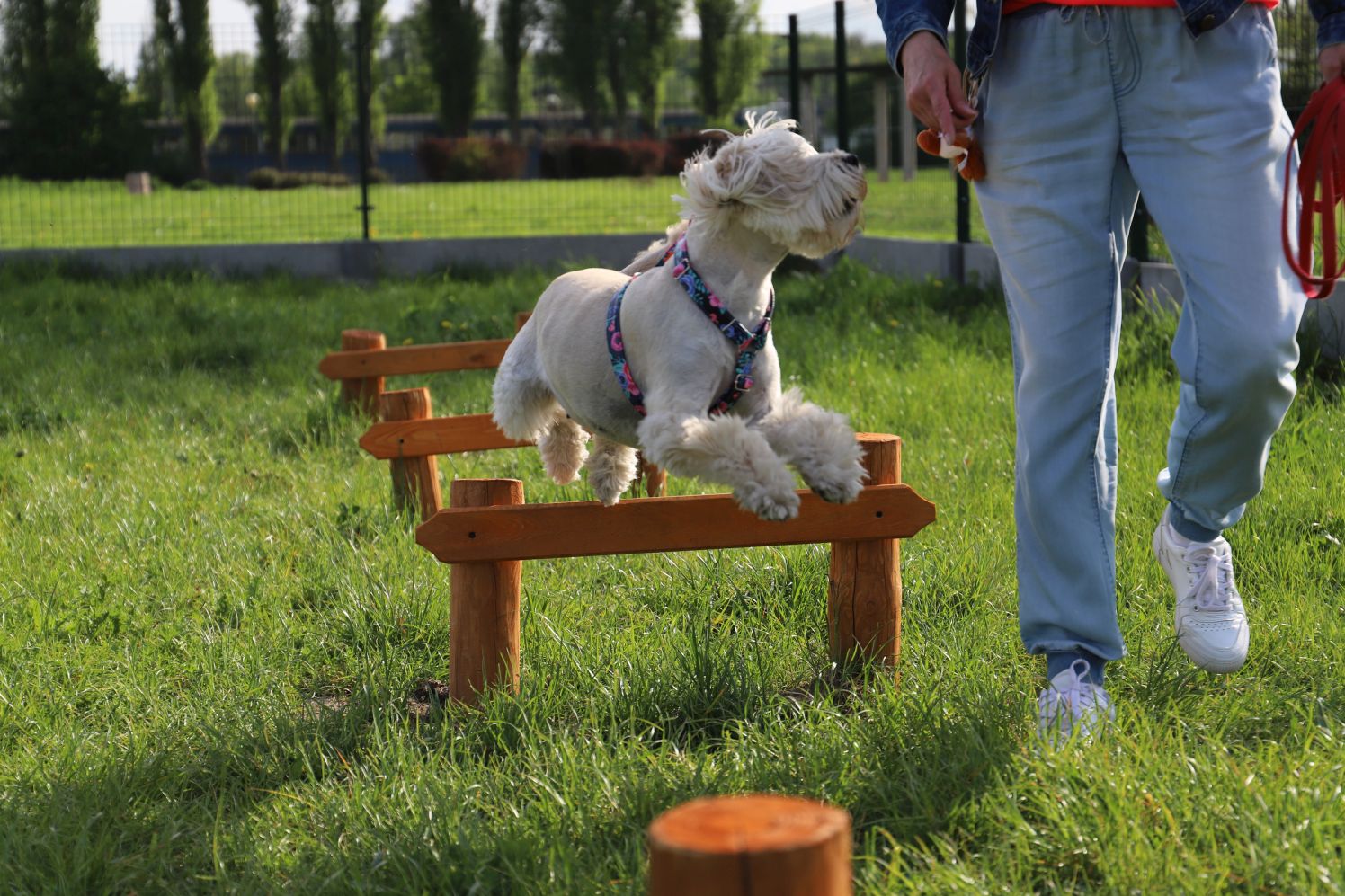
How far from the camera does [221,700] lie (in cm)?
335

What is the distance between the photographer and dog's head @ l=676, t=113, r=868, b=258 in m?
2.76

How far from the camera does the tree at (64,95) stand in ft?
94.3

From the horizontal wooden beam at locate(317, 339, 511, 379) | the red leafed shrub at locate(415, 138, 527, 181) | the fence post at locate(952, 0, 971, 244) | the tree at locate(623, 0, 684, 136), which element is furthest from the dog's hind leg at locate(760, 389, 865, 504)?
the tree at locate(623, 0, 684, 136)

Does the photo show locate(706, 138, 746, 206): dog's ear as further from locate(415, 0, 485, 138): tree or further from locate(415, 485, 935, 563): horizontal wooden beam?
locate(415, 0, 485, 138): tree

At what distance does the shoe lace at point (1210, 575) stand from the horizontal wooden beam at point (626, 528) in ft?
2.01

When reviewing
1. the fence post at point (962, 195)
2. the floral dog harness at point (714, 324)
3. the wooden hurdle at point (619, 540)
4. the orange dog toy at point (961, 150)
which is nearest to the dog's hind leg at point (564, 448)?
the wooden hurdle at point (619, 540)

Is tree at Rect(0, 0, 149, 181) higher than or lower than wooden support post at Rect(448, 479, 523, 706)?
higher

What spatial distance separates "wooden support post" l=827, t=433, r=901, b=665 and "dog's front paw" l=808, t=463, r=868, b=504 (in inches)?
19.7

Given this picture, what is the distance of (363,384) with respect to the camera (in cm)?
663

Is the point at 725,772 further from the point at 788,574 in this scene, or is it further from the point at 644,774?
the point at 788,574

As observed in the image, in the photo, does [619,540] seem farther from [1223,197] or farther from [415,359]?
[415,359]

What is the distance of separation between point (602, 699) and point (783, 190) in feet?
4.16

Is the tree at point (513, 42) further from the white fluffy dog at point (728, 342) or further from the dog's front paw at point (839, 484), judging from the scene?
the dog's front paw at point (839, 484)

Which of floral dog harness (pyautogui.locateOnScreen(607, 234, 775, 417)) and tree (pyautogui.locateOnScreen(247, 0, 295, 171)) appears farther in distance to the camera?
tree (pyautogui.locateOnScreen(247, 0, 295, 171))
